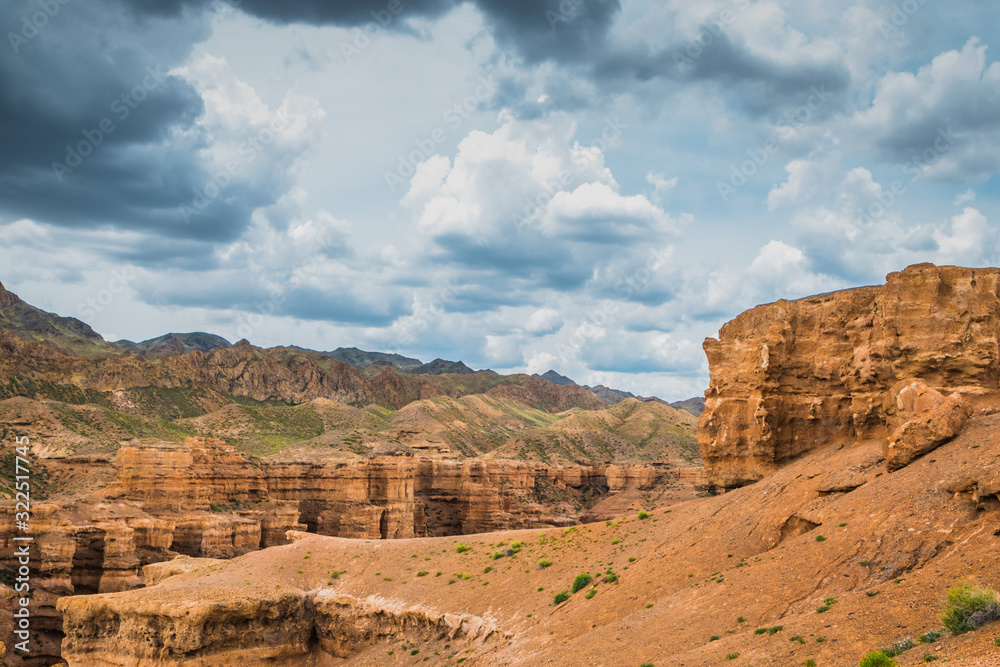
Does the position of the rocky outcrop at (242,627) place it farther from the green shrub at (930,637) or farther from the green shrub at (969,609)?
the green shrub at (969,609)

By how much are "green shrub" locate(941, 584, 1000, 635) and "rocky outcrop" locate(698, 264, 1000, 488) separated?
11.7 meters

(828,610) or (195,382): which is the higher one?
(195,382)

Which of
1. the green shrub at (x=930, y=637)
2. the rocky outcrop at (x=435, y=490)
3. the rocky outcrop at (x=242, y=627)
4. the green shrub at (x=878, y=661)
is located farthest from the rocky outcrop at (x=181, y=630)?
the rocky outcrop at (x=435, y=490)

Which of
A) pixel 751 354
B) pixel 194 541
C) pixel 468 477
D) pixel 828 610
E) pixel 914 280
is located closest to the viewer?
pixel 828 610

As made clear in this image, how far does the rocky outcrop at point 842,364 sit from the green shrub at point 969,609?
11.7 metres

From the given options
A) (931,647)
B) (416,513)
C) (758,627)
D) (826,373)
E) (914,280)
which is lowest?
(416,513)

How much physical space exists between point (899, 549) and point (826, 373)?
1353cm

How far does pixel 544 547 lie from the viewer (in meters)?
38.9

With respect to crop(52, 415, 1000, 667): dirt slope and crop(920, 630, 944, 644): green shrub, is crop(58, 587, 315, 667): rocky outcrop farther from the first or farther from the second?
crop(920, 630, 944, 644): green shrub

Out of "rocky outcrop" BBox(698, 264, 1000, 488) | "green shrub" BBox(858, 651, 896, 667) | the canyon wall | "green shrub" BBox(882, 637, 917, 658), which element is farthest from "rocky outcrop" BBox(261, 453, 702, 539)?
"green shrub" BBox(858, 651, 896, 667)

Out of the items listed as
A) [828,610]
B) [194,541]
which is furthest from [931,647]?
[194,541]

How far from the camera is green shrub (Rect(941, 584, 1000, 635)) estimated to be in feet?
43.2

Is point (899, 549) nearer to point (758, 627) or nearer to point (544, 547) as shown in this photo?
point (758, 627)

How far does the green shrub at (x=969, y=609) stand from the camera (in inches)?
519
